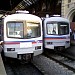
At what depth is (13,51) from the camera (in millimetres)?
12594

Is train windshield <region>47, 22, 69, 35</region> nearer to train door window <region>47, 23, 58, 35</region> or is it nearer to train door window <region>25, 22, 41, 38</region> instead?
train door window <region>47, 23, 58, 35</region>

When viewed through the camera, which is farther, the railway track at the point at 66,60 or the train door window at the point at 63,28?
the train door window at the point at 63,28

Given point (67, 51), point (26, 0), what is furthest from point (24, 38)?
point (26, 0)

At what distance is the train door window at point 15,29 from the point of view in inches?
505

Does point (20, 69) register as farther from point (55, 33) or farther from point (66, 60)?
point (55, 33)

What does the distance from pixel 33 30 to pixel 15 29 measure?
889 millimetres

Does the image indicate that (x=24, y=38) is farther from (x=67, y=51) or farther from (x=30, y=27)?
(x=67, y=51)

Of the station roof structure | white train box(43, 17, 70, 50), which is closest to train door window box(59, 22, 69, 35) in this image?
white train box(43, 17, 70, 50)

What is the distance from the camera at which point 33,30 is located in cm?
1332

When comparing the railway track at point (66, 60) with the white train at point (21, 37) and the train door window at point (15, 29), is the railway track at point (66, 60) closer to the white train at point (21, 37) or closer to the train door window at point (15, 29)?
the white train at point (21, 37)

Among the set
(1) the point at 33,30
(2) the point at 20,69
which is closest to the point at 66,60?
(1) the point at 33,30

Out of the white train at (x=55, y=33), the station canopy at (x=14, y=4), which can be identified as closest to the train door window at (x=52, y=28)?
the white train at (x=55, y=33)

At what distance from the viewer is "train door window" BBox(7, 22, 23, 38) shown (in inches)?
505

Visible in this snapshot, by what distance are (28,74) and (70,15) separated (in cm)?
1864
